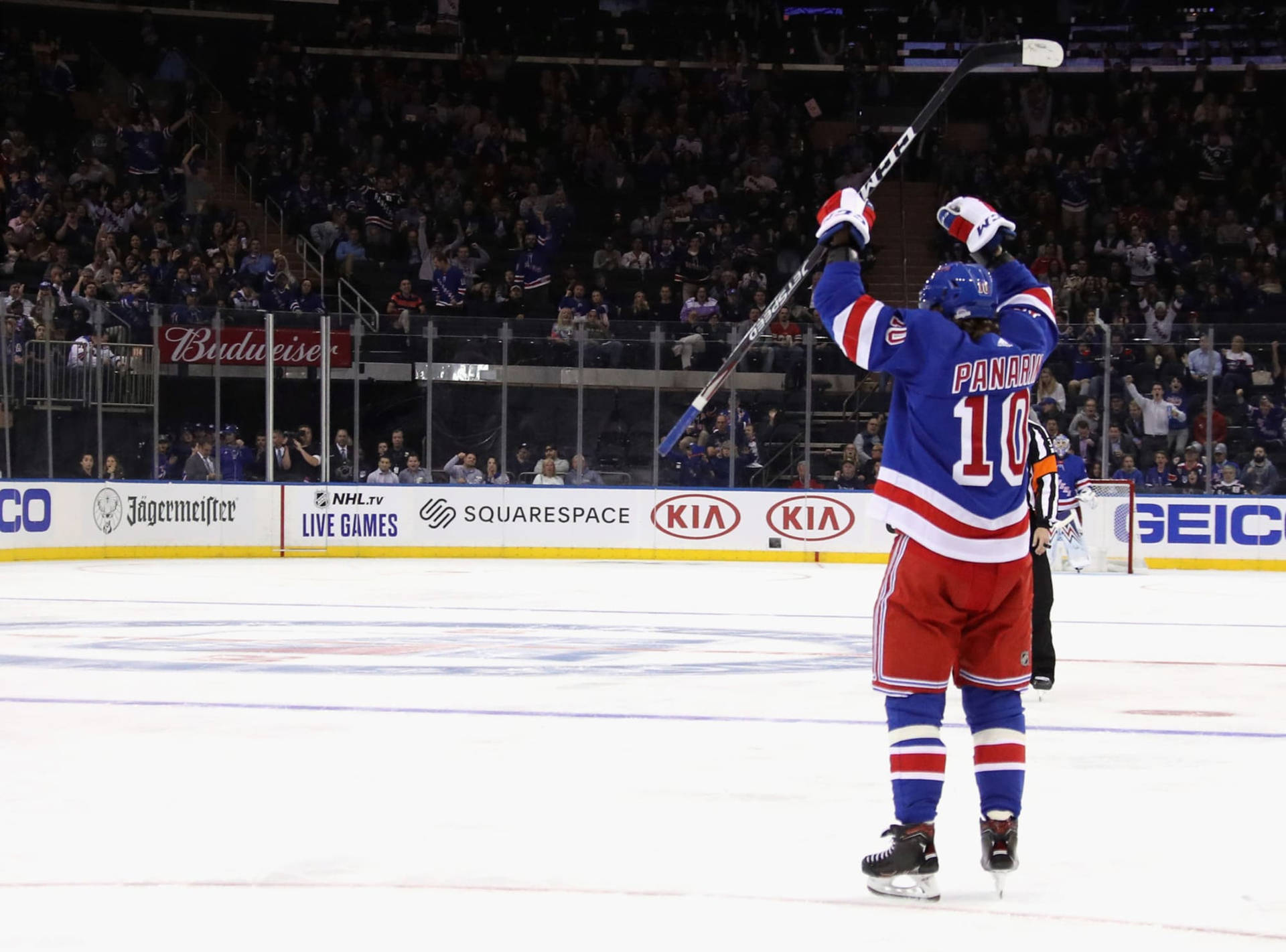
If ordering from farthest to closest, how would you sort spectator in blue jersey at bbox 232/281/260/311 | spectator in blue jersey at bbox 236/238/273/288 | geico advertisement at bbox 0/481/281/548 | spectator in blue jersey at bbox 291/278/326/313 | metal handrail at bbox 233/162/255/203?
metal handrail at bbox 233/162/255/203 → spectator in blue jersey at bbox 236/238/273/288 → spectator in blue jersey at bbox 291/278/326/313 → spectator in blue jersey at bbox 232/281/260/311 → geico advertisement at bbox 0/481/281/548

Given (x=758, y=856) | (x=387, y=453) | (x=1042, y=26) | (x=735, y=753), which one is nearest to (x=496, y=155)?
(x=387, y=453)

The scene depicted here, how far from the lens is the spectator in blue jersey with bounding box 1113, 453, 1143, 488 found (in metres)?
17.8

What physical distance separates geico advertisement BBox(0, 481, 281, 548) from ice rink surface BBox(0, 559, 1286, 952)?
7216mm

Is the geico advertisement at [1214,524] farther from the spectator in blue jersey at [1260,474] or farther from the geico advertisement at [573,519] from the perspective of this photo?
the geico advertisement at [573,519]

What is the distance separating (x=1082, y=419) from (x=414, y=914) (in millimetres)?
15186

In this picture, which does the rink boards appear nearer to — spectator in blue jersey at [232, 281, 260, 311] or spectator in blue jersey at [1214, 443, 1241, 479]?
spectator in blue jersey at [1214, 443, 1241, 479]

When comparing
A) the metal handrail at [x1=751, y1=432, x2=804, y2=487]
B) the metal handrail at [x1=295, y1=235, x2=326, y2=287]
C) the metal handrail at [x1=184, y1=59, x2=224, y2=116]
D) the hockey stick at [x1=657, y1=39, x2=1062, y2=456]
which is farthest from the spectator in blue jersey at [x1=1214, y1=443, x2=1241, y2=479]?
the metal handrail at [x1=184, y1=59, x2=224, y2=116]

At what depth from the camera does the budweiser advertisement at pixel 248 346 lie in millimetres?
17203

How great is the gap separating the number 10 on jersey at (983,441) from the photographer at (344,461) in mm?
14768

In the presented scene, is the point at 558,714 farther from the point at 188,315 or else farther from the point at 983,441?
the point at 188,315

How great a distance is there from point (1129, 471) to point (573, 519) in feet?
20.2

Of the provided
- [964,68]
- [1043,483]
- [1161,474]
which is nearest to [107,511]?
[1161,474]

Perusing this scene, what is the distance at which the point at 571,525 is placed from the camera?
18.8 meters

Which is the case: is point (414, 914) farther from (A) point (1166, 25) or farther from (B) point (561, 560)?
(A) point (1166, 25)
